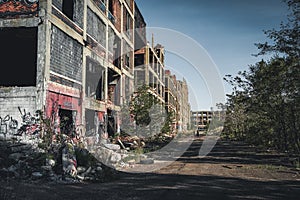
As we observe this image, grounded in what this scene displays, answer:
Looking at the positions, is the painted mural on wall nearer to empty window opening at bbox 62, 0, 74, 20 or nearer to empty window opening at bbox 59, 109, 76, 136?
empty window opening at bbox 62, 0, 74, 20

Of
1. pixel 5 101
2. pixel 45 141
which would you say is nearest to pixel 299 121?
pixel 45 141

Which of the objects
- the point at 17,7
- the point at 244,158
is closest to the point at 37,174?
the point at 17,7

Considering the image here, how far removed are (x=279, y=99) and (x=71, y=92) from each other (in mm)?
11708

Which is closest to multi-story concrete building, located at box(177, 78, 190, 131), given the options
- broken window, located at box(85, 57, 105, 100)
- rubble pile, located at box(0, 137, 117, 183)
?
broken window, located at box(85, 57, 105, 100)

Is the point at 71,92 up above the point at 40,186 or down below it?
above

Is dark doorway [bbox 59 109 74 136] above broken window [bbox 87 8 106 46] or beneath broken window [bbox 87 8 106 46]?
beneath

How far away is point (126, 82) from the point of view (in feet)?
91.6

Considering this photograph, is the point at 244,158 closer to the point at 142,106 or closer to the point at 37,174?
the point at 142,106

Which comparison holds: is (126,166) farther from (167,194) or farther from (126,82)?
(126,82)

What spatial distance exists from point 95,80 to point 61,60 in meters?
7.31

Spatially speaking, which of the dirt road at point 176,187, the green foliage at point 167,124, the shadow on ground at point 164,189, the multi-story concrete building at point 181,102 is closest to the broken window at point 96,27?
the green foliage at point 167,124

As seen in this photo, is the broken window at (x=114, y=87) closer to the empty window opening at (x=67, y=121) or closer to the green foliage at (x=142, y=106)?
the green foliage at (x=142, y=106)

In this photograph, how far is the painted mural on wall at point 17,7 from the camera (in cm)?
1318

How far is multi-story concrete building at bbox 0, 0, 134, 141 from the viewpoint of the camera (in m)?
13.0
